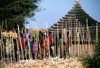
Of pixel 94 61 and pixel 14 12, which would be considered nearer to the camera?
pixel 94 61

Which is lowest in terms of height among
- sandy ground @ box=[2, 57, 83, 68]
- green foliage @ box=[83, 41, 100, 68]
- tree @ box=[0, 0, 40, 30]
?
sandy ground @ box=[2, 57, 83, 68]

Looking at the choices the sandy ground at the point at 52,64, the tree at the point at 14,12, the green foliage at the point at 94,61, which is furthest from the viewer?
the tree at the point at 14,12

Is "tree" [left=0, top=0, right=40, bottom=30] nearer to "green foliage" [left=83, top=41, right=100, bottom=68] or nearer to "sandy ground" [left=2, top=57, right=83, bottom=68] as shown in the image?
"sandy ground" [left=2, top=57, right=83, bottom=68]

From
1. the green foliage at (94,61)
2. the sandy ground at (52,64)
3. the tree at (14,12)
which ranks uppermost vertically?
the tree at (14,12)

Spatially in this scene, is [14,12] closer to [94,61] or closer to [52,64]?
[52,64]

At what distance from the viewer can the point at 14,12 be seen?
601 inches

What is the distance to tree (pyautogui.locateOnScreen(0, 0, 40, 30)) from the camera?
14195mm

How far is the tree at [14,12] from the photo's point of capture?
1420 cm

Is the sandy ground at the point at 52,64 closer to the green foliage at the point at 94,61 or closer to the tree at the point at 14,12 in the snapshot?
the green foliage at the point at 94,61

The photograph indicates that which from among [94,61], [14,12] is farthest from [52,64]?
[14,12]

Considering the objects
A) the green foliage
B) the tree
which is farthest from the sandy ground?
the tree

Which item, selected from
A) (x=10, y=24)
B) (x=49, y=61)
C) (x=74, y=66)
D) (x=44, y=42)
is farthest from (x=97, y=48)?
(x=10, y=24)

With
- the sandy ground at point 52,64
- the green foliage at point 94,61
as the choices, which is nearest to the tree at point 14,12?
the sandy ground at point 52,64

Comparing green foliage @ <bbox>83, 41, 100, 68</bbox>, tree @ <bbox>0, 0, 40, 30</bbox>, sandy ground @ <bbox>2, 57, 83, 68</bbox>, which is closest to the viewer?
green foliage @ <bbox>83, 41, 100, 68</bbox>
